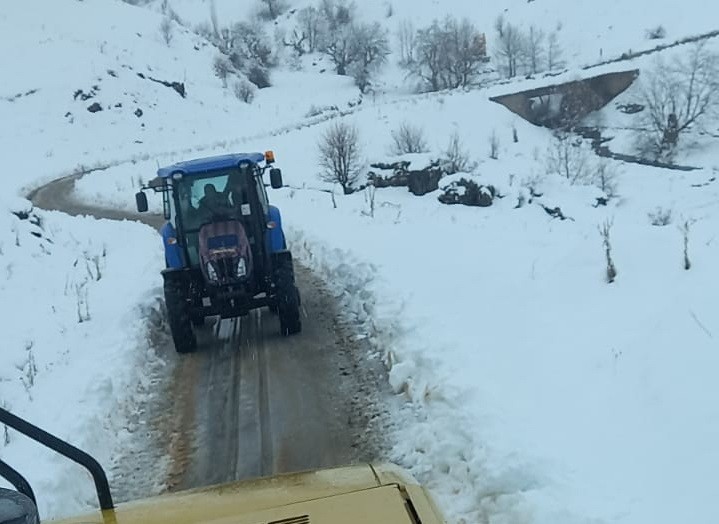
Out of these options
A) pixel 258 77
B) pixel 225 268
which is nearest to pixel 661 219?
pixel 225 268

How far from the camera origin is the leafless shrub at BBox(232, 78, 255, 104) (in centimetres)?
5925

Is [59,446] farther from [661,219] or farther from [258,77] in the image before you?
[258,77]

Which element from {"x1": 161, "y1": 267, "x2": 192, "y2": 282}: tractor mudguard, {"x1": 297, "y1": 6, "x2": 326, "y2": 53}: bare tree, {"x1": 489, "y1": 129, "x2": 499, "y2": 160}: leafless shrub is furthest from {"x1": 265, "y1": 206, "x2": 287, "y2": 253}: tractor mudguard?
{"x1": 297, "y1": 6, "x2": 326, "y2": 53}: bare tree

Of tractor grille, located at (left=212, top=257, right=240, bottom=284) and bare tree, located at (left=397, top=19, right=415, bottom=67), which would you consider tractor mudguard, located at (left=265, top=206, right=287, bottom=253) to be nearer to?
tractor grille, located at (left=212, top=257, right=240, bottom=284)

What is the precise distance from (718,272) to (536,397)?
233 cm

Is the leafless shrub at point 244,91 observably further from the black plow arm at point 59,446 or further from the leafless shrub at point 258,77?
the black plow arm at point 59,446

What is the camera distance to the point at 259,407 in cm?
729

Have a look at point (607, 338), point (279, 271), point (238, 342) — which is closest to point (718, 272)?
point (607, 338)

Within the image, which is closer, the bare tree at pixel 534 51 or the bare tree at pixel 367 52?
the bare tree at pixel 534 51

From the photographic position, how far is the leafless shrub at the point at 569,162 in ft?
107

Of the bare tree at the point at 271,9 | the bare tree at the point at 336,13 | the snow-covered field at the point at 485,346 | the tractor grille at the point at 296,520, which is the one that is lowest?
the snow-covered field at the point at 485,346

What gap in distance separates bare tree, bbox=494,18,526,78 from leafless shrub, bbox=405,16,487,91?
1.42m

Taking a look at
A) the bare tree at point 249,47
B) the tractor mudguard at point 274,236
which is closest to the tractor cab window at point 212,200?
the tractor mudguard at point 274,236

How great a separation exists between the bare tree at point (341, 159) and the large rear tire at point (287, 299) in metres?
18.7
